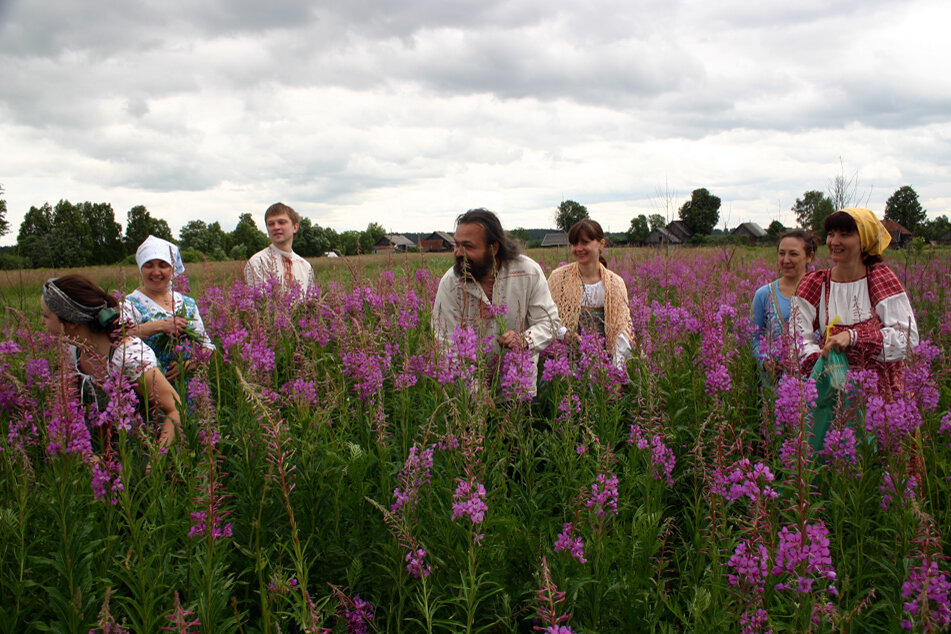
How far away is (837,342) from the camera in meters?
3.57

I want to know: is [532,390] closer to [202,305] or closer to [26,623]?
[26,623]

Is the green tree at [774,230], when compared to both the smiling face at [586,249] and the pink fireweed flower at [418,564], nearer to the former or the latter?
the smiling face at [586,249]

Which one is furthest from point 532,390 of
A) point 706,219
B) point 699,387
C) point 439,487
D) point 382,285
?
point 706,219

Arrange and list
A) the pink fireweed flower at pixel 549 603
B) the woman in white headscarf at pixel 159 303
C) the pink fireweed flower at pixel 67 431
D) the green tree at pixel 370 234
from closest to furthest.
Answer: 1. the pink fireweed flower at pixel 549 603
2. the pink fireweed flower at pixel 67 431
3. the woman in white headscarf at pixel 159 303
4. the green tree at pixel 370 234

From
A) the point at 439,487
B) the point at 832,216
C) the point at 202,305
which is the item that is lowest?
the point at 439,487

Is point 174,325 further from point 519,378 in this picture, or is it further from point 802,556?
point 802,556

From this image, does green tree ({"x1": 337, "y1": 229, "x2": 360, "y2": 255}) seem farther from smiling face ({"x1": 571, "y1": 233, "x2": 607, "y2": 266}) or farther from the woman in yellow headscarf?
the woman in yellow headscarf

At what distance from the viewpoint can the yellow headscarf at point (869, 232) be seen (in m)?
3.85

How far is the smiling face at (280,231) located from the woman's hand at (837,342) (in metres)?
5.91

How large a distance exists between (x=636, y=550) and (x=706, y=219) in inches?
3074

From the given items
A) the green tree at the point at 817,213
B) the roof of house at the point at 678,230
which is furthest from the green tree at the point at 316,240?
the green tree at the point at 817,213

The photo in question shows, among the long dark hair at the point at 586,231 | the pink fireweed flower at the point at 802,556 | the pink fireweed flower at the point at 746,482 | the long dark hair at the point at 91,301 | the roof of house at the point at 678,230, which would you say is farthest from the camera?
the roof of house at the point at 678,230

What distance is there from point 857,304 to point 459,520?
10.8 feet

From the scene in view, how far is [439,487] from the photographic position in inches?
99.1
